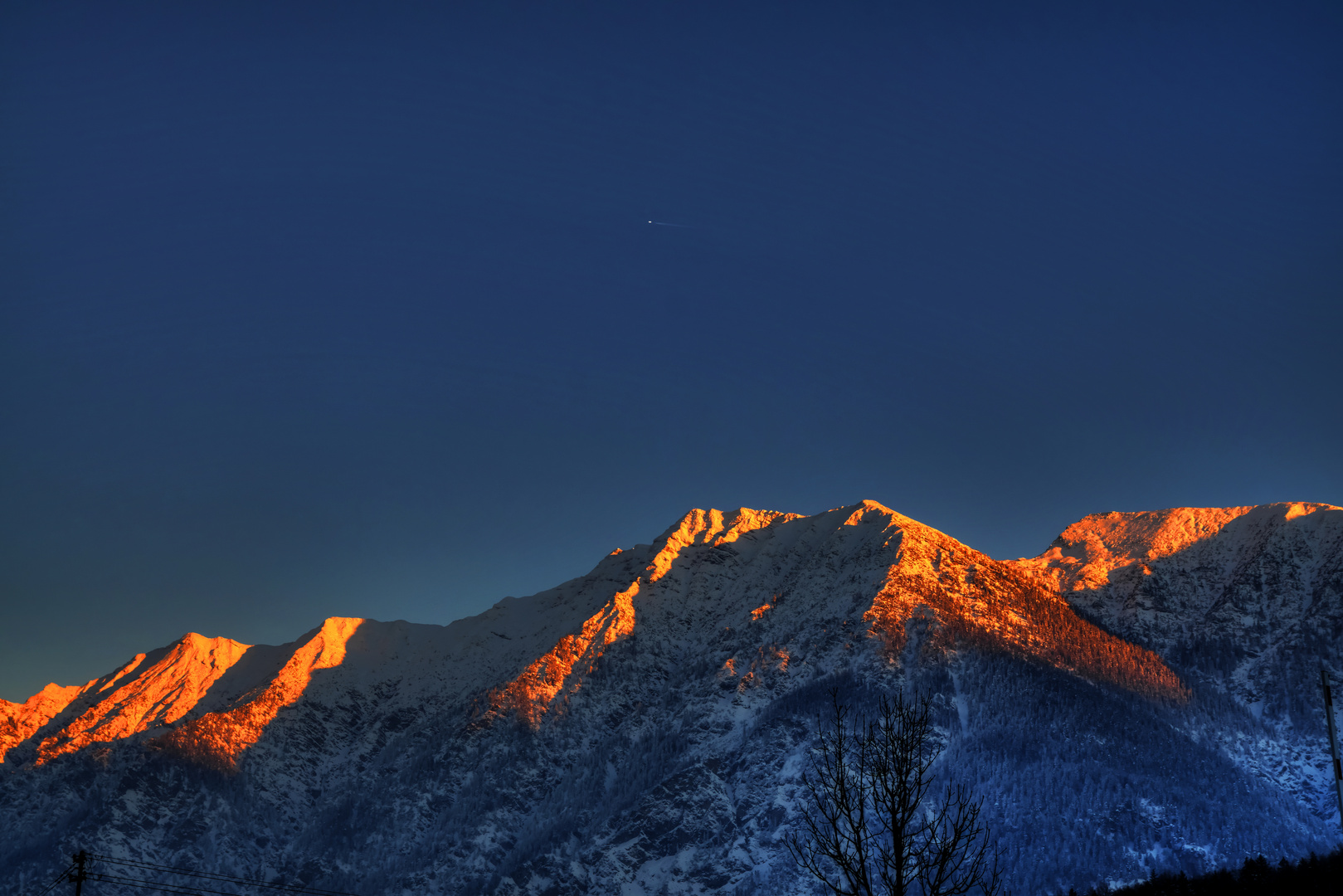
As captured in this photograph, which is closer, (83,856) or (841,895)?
(841,895)

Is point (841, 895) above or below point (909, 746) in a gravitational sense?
below

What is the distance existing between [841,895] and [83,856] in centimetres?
3879

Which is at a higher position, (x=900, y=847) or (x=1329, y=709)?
(x=1329, y=709)

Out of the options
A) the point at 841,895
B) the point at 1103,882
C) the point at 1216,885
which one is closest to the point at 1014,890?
the point at 1103,882

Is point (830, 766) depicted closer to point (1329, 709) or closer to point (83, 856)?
point (1329, 709)

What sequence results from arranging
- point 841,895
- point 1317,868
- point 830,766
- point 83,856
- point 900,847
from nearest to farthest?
point 841,895 → point 900,847 → point 830,766 → point 83,856 → point 1317,868

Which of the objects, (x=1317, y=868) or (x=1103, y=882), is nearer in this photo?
(x=1317, y=868)

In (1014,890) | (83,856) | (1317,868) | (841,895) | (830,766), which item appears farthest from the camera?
(1014,890)

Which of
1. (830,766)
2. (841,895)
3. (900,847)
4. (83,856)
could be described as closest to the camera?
(841,895)

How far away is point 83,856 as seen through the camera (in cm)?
5303

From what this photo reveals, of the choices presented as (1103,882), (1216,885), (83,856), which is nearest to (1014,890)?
(1103,882)

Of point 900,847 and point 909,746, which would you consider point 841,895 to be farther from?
point 909,746

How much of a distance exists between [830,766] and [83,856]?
118ft

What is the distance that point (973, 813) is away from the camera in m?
31.2
